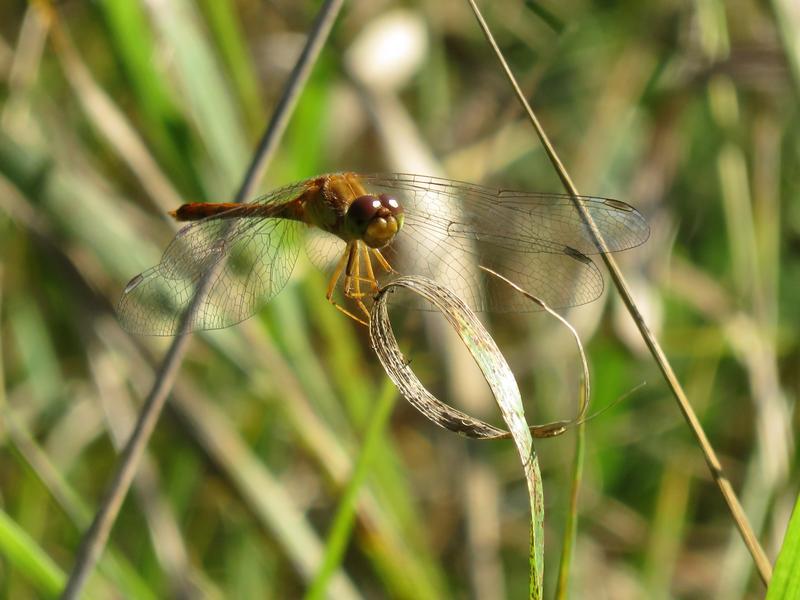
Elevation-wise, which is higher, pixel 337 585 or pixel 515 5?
pixel 515 5

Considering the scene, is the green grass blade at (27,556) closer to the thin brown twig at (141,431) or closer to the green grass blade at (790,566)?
the thin brown twig at (141,431)

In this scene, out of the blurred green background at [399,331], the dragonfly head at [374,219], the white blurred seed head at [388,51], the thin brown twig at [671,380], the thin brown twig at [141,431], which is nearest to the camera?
the thin brown twig at [671,380]

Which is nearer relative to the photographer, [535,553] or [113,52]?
[535,553]

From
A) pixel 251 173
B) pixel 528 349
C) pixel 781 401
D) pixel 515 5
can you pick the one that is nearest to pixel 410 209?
pixel 251 173

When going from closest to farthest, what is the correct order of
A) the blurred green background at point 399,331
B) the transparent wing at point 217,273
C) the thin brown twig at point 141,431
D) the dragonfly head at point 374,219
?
1. the thin brown twig at point 141,431
2. the transparent wing at point 217,273
3. the dragonfly head at point 374,219
4. the blurred green background at point 399,331

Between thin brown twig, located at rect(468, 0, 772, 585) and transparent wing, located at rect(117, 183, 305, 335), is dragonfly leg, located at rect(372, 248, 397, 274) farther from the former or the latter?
thin brown twig, located at rect(468, 0, 772, 585)

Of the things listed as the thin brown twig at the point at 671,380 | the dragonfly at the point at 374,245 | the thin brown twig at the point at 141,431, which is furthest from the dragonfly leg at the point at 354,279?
the thin brown twig at the point at 671,380

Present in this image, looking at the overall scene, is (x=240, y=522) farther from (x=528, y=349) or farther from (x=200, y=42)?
(x=200, y=42)

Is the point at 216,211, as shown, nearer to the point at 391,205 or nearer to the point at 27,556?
the point at 391,205
